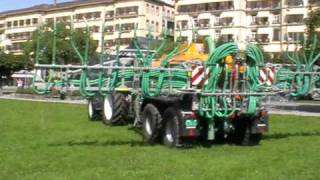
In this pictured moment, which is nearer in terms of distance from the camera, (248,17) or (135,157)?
(135,157)

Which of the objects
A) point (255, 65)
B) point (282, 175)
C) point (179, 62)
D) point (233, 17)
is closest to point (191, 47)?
point (179, 62)

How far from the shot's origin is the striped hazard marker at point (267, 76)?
48.2 feet

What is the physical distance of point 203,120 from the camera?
14.3 metres

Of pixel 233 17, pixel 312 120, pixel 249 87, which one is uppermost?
pixel 233 17

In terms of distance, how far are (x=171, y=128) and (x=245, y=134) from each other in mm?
1783

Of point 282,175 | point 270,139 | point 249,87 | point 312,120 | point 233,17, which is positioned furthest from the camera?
point 233,17

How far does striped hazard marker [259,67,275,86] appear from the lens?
14.7 m

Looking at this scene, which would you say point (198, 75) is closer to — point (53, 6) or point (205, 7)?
point (205, 7)

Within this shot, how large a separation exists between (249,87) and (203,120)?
1.25 metres

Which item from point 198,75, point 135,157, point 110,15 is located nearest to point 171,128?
point 198,75

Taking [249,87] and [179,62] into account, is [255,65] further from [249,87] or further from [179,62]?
[179,62]

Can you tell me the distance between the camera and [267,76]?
48.8ft

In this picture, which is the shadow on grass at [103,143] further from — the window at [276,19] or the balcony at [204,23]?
the balcony at [204,23]

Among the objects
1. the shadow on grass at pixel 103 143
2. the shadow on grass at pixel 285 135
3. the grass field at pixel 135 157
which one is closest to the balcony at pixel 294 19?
the grass field at pixel 135 157
